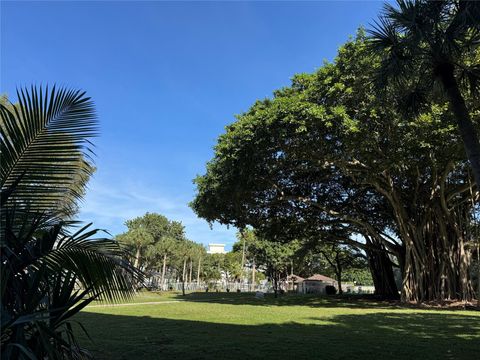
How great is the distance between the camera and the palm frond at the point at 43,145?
4035 millimetres

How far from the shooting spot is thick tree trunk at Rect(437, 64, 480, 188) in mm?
7035

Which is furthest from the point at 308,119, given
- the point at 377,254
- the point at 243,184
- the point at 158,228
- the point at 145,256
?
the point at 158,228

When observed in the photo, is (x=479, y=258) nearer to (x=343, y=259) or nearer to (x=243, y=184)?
(x=243, y=184)

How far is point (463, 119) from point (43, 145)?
6.49 meters

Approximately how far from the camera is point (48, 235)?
13.1 feet

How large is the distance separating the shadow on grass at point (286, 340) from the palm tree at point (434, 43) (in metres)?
3.55

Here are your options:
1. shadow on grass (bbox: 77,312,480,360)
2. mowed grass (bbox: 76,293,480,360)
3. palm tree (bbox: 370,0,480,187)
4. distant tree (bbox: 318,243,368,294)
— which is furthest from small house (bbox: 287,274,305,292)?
palm tree (bbox: 370,0,480,187)

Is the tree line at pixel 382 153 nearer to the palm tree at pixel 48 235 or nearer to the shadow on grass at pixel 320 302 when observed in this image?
the shadow on grass at pixel 320 302

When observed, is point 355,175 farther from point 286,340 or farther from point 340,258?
point 340,258

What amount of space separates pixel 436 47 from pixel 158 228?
7026 cm

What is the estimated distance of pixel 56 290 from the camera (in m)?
3.60

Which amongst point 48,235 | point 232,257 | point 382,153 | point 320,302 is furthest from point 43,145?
point 232,257

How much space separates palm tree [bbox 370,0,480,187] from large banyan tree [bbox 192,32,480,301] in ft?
3.61

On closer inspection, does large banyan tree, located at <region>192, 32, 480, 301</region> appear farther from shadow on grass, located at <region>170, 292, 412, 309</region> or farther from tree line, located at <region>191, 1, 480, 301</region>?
shadow on grass, located at <region>170, 292, 412, 309</region>
